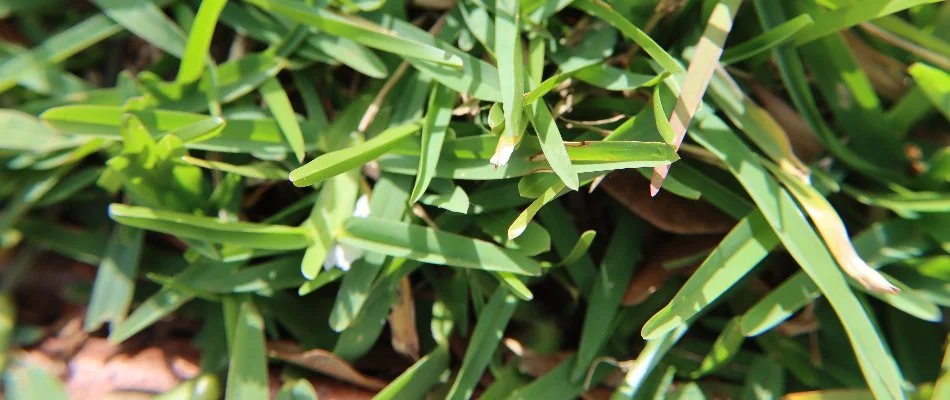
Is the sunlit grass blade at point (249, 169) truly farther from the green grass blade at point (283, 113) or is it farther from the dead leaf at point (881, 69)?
the dead leaf at point (881, 69)

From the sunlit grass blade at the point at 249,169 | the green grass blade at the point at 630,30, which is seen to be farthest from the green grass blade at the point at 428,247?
the green grass blade at the point at 630,30

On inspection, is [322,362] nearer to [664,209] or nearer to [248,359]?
[248,359]

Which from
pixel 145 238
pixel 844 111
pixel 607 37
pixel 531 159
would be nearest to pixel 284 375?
pixel 145 238

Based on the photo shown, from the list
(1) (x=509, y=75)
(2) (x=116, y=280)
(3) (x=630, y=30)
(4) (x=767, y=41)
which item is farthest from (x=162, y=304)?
(4) (x=767, y=41)

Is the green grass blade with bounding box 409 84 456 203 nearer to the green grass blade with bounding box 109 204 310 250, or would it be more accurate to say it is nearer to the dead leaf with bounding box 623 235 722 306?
the green grass blade with bounding box 109 204 310 250

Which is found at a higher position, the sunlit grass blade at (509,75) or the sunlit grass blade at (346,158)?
the sunlit grass blade at (509,75)
